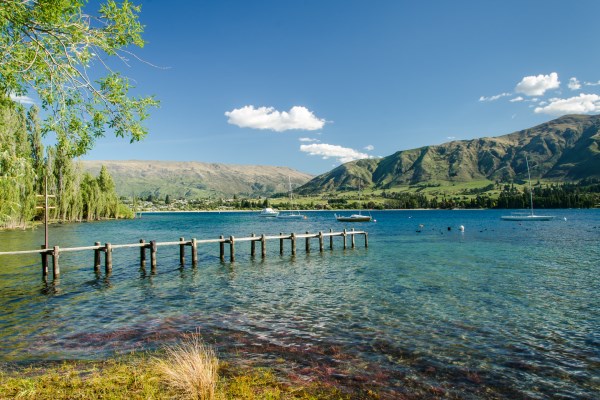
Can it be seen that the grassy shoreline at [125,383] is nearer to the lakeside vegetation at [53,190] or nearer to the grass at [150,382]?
the grass at [150,382]

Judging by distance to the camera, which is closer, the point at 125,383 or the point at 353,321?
the point at 125,383

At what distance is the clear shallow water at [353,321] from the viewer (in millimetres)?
11922

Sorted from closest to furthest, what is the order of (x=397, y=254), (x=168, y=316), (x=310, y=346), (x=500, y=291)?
(x=310, y=346)
(x=168, y=316)
(x=500, y=291)
(x=397, y=254)

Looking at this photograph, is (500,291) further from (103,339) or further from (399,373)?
(103,339)

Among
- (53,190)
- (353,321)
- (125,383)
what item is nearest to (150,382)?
(125,383)

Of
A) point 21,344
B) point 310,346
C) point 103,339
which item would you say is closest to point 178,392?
point 310,346

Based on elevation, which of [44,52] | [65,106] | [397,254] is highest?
[44,52]

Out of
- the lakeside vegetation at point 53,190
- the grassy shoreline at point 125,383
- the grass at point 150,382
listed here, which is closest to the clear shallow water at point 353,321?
the grassy shoreline at point 125,383

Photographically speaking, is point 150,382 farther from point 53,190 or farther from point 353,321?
point 53,190

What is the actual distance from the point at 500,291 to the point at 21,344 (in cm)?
2465

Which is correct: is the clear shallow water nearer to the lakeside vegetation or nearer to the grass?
the grass

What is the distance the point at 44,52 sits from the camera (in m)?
10.2

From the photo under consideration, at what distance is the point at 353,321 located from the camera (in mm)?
17344

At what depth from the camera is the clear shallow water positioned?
11.9 metres
